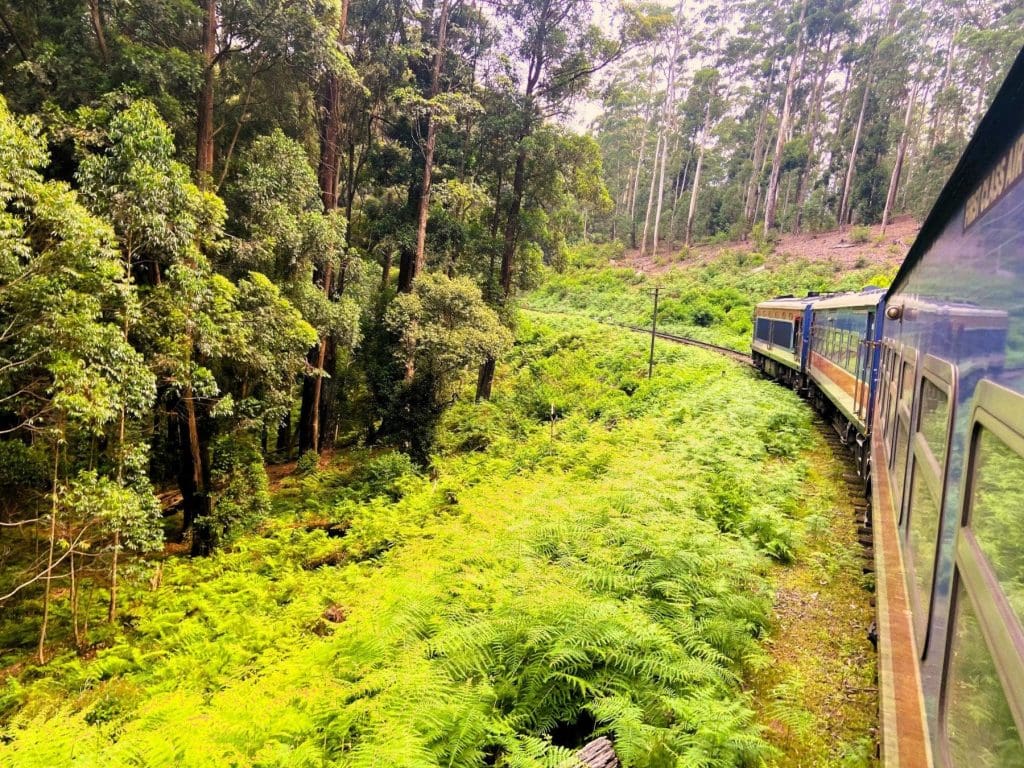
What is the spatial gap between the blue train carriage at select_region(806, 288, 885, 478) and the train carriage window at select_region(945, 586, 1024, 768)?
7.64 meters

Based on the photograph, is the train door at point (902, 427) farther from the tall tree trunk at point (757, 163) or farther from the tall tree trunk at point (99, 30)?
the tall tree trunk at point (757, 163)

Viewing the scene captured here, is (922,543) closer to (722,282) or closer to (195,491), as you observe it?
(195,491)

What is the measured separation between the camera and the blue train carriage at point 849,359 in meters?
8.84

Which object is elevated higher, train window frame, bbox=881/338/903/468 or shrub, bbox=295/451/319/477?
train window frame, bbox=881/338/903/468

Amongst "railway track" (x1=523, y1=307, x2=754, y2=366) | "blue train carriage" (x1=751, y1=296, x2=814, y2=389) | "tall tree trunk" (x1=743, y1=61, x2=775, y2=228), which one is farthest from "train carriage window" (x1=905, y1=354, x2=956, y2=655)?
"tall tree trunk" (x1=743, y1=61, x2=775, y2=228)

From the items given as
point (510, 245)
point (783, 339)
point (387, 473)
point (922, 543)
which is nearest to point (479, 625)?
point (922, 543)

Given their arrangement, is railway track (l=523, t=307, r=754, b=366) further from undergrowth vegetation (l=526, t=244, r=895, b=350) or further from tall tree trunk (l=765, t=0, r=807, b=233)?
tall tree trunk (l=765, t=0, r=807, b=233)

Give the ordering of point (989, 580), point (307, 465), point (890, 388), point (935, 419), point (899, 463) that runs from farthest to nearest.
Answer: point (307, 465) → point (890, 388) → point (899, 463) → point (935, 419) → point (989, 580)

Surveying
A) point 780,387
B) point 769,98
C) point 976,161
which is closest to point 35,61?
point 976,161

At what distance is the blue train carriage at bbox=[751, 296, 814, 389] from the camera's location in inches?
604

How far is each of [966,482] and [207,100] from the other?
13.1 meters

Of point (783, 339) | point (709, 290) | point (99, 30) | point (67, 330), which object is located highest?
point (99, 30)

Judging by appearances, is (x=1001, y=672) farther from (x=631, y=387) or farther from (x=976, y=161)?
(x=631, y=387)

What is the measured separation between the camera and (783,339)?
1748 cm
